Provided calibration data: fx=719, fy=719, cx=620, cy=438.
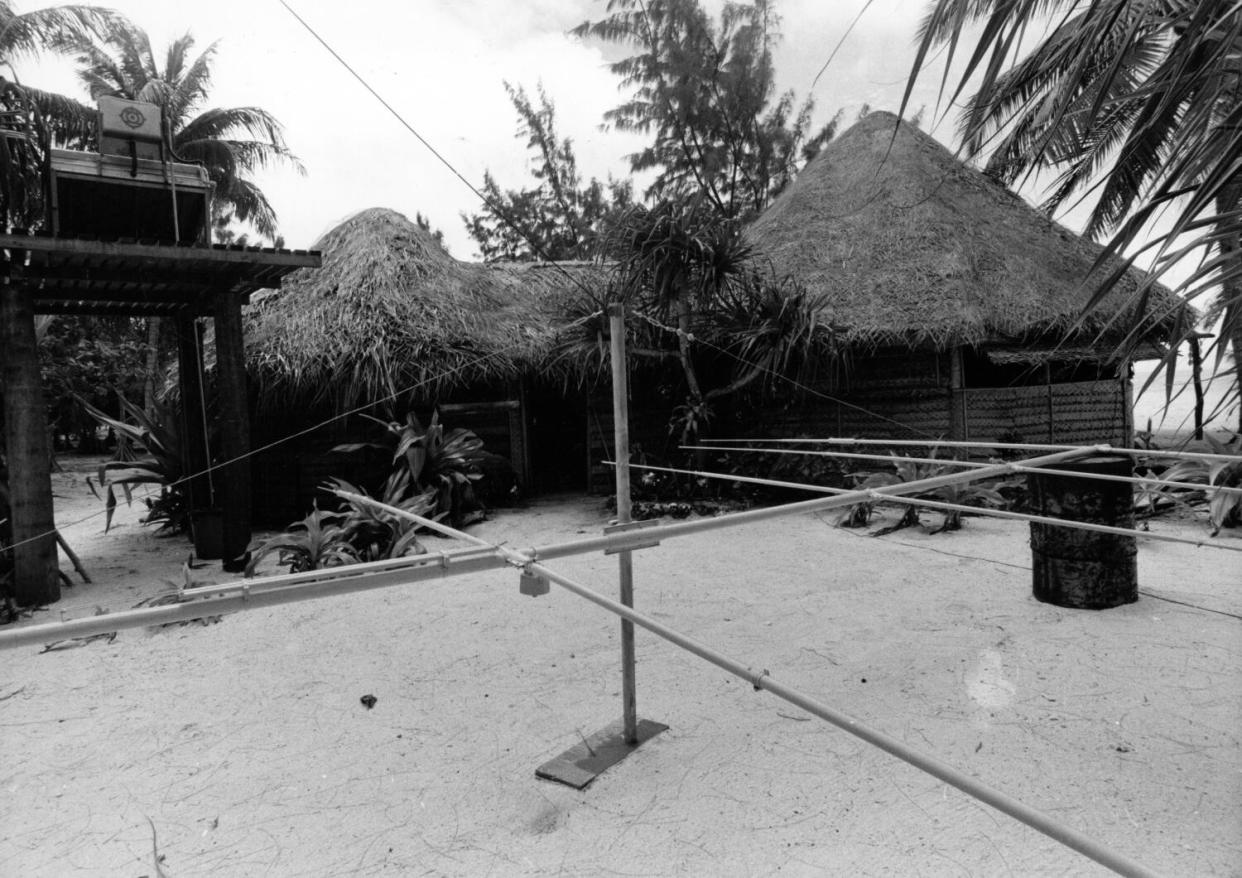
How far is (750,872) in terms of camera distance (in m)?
1.75

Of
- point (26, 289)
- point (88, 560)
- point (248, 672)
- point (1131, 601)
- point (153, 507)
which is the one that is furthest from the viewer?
point (153, 507)

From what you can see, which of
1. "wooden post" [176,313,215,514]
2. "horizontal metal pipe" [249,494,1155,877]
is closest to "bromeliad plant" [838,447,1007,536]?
"horizontal metal pipe" [249,494,1155,877]

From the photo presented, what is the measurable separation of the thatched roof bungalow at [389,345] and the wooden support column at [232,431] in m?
1.43

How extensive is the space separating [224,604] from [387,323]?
5921 mm

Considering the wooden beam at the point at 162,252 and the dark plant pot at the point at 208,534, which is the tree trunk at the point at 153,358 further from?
the wooden beam at the point at 162,252

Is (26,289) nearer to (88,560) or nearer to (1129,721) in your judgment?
(88,560)

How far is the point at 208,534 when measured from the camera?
5207 millimetres

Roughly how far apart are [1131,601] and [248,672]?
420cm

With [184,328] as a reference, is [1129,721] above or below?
below

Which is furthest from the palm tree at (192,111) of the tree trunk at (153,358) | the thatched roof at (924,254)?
the thatched roof at (924,254)

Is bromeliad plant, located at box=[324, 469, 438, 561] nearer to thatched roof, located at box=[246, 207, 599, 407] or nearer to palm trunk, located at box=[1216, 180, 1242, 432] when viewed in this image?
thatched roof, located at box=[246, 207, 599, 407]

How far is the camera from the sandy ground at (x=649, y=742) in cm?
187

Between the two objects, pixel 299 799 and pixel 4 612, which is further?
pixel 4 612

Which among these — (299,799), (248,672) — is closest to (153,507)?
(248,672)
